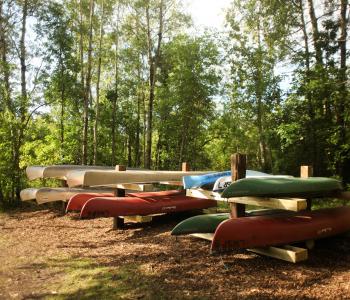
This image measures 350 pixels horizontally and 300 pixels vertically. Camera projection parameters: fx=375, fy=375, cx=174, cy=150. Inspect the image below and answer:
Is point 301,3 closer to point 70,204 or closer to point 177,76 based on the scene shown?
point 177,76

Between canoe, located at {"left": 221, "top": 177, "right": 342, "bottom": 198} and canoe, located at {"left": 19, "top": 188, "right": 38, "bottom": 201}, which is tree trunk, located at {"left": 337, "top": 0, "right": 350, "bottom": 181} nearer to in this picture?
canoe, located at {"left": 221, "top": 177, "right": 342, "bottom": 198}

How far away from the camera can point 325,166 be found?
43.4ft

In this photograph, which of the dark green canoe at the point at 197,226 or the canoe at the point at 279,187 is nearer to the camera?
the canoe at the point at 279,187

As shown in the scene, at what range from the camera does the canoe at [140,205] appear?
681 centimetres

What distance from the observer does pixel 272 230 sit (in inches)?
194

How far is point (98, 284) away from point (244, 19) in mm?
17986

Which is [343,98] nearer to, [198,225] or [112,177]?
[112,177]

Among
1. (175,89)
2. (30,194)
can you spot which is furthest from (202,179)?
(175,89)

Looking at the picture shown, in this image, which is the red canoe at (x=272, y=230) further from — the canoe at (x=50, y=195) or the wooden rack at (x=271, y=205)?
the canoe at (x=50, y=195)

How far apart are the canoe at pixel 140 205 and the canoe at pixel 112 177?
374mm

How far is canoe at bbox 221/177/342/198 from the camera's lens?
4.88 m

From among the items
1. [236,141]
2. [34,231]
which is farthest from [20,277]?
[236,141]

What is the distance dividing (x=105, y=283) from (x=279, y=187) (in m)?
2.59

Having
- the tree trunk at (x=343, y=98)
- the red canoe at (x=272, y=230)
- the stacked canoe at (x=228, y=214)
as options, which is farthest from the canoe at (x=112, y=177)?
the tree trunk at (x=343, y=98)
